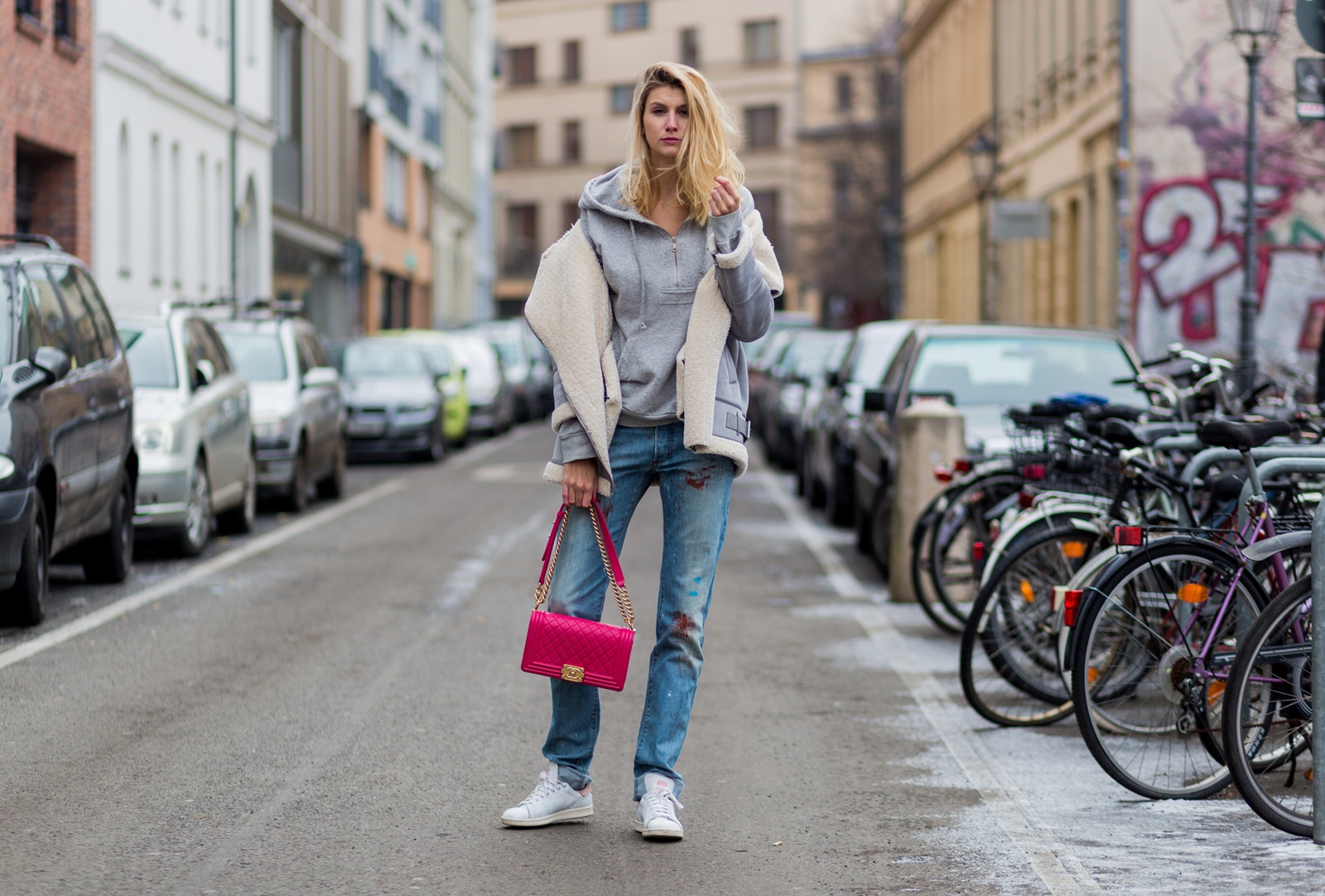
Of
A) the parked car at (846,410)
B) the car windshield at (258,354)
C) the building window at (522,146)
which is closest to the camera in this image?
the parked car at (846,410)

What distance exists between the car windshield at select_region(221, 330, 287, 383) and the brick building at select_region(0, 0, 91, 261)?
15.4 feet

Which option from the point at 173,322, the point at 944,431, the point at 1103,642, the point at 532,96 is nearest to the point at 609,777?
the point at 1103,642

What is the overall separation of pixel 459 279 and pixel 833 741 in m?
60.3

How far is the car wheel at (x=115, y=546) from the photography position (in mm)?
11188

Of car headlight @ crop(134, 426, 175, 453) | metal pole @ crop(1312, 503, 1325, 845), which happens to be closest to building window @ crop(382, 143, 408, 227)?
car headlight @ crop(134, 426, 175, 453)

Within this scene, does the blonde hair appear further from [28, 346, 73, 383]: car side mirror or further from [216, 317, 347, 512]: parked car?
[216, 317, 347, 512]: parked car

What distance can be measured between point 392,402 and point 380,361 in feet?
5.51

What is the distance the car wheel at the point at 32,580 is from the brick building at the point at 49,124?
12.0 metres

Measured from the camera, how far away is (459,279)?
6650 cm

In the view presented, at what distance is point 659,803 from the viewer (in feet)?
17.6

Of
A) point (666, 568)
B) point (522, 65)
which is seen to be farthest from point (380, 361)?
point (522, 65)

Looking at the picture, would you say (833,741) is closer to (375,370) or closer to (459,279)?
(375,370)

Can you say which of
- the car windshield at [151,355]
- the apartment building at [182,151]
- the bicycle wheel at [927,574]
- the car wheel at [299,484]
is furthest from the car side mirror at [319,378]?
the bicycle wheel at [927,574]

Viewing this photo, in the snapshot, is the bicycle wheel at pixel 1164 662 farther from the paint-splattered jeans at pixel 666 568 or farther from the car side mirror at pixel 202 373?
the car side mirror at pixel 202 373
